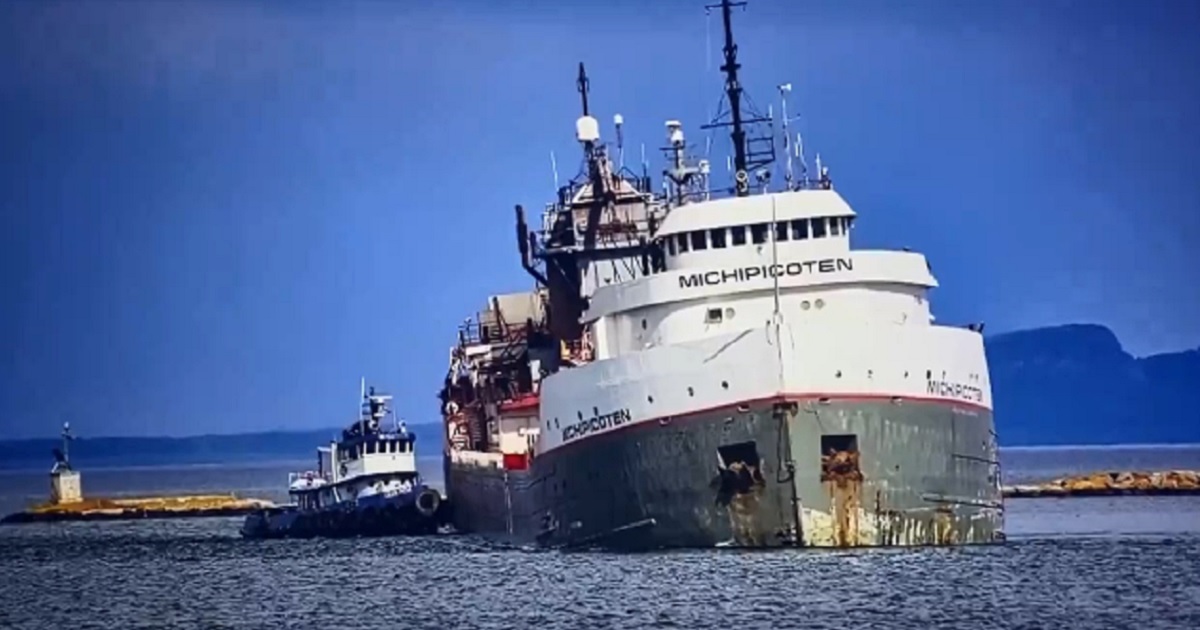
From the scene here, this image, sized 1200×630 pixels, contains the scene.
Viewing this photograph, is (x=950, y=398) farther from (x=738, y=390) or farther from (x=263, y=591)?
(x=263, y=591)

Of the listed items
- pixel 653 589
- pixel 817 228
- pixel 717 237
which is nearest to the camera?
pixel 653 589

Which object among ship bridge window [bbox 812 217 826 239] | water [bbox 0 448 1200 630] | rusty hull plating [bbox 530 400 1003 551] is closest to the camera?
water [bbox 0 448 1200 630]

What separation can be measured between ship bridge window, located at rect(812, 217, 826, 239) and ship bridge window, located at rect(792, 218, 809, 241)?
0.17 m

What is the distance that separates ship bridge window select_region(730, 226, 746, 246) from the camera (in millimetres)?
54312

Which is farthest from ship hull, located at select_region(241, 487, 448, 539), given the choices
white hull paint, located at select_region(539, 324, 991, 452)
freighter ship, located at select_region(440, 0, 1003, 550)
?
white hull paint, located at select_region(539, 324, 991, 452)

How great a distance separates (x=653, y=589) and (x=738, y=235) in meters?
9.81

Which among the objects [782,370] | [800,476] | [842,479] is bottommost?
[842,479]

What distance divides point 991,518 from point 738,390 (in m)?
8.11

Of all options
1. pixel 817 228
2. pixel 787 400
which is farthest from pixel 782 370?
pixel 817 228

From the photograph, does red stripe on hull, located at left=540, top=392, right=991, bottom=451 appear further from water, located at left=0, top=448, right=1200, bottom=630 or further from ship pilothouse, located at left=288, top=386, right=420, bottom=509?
ship pilothouse, located at left=288, top=386, right=420, bottom=509

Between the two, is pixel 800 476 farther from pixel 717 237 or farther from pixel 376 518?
pixel 376 518

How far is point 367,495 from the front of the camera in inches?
3250

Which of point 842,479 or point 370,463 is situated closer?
point 842,479

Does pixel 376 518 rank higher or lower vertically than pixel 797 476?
higher
